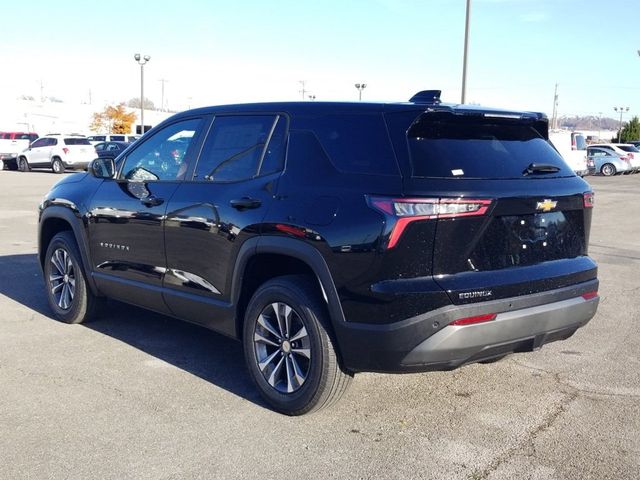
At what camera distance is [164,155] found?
547 centimetres

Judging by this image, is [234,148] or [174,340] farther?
[174,340]

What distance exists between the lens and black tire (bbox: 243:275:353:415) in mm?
4109

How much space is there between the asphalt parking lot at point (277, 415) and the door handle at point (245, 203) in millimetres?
1216

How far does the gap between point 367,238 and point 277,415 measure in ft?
4.28

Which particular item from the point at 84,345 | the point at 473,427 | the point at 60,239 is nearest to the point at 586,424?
the point at 473,427

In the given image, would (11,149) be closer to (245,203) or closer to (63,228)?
(63,228)

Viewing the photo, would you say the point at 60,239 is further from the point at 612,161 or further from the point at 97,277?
the point at 612,161

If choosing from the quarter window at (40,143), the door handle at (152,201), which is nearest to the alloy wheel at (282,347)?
the door handle at (152,201)

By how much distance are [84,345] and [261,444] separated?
2409mm

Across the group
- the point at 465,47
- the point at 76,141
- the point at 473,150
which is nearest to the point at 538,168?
the point at 473,150

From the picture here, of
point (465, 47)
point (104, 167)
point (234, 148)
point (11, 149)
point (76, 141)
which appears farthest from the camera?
point (11, 149)

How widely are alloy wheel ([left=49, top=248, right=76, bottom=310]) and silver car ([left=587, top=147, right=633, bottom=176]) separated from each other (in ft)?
113

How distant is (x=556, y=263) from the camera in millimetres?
4293

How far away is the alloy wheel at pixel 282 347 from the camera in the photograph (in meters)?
4.29
